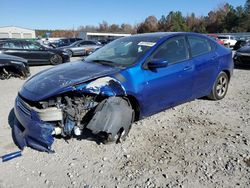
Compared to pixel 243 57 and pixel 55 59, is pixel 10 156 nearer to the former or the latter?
pixel 243 57

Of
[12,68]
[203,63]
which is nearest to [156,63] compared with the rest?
[203,63]

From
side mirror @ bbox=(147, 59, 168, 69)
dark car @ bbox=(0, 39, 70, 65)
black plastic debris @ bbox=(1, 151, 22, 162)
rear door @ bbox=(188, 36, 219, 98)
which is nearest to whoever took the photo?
black plastic debris @ bbox=(1, 151, 22, 162)

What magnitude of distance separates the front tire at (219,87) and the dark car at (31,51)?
1017cm

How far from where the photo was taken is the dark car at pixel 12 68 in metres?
9.18

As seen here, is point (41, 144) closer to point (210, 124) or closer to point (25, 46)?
point (210, 124)

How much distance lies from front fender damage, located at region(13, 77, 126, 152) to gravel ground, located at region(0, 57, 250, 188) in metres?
0.21

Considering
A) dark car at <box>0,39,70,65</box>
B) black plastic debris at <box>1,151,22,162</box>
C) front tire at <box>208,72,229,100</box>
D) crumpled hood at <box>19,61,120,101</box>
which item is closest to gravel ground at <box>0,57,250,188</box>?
black plastic debris at <box>1,151,22,162</box>

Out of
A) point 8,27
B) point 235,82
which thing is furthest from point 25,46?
point 8,27

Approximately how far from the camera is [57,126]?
3.71m

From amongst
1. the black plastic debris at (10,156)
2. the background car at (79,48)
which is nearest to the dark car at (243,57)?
the black plastic debris at (10,156)

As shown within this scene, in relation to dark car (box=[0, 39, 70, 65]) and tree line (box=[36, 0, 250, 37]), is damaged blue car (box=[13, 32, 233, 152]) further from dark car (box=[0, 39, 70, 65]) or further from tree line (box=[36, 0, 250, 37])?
tree line (box=[36, 0, 250, 37])

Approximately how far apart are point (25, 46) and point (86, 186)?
11.9 m

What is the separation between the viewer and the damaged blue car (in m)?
3.64

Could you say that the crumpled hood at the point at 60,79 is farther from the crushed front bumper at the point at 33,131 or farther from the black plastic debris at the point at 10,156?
the black plastic debris at the point at 10,156
